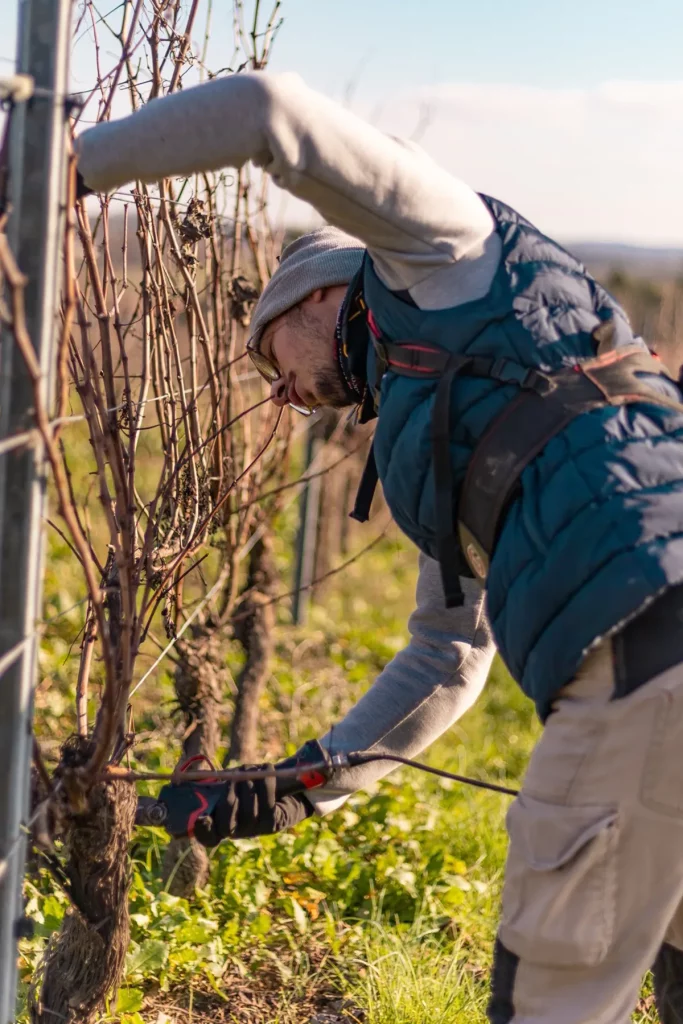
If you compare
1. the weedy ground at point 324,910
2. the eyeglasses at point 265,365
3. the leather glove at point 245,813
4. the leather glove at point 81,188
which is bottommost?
the weedy ground at point 324,910

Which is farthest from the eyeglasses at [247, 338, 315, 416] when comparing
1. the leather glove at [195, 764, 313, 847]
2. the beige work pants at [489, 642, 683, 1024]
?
the beige work pants at [489, 642, 683, 1024]

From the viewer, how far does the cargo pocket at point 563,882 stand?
1.56 m

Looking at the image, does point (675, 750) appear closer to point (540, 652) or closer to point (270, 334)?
point (540, 652)

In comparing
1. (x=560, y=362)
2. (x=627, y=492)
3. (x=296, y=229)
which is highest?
(x=296, y=229)

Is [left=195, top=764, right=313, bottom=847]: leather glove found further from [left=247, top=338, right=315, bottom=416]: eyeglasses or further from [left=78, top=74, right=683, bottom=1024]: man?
[left=247, top=338, right=315, bottom=416]: eyeglasses

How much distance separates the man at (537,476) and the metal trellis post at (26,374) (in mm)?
79

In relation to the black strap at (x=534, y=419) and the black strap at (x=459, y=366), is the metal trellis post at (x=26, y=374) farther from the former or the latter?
the black strap at (x=534, y=419)

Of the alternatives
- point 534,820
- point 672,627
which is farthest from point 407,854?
point 672,627

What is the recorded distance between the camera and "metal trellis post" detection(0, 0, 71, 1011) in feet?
4.50

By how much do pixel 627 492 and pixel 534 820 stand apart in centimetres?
53

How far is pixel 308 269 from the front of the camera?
1973 mm

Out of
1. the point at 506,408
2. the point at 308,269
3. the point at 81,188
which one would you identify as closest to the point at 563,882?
the point at 506,408

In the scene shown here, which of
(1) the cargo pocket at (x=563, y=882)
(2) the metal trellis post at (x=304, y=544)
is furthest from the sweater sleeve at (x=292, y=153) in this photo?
(2) the metal trellis post at (x=304, y=544)

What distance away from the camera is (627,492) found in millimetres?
1486
